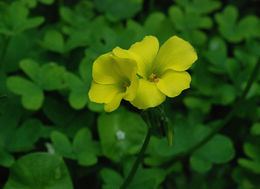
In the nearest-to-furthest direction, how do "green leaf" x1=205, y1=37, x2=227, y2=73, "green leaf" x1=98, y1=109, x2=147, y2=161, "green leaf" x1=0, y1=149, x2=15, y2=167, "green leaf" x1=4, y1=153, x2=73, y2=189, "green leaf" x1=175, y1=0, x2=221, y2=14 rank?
"green leaf" x1=4, y1=153, x2=73, y2=189, "green leaf" x1=0, y1=149, x2=15, y2=167, "green leaf" x1=98, y1=109, x2=147, y2=161, "green leaf" x1=205, y1=37, x2=227, y2=73, "green leaf" x1=175, y1=0, x2=221, y2=14

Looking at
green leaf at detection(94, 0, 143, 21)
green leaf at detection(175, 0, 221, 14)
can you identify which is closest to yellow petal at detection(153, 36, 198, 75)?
green leaf at detection(94, 0, 143, 21)

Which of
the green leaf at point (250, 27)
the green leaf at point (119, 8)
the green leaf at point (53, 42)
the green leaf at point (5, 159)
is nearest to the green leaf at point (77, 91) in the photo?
the green leaf at point (53, 42)

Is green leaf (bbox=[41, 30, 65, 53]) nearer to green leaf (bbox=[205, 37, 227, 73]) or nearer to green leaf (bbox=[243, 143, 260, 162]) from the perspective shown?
green leaf (bbox=[205, 37, 227, 73])

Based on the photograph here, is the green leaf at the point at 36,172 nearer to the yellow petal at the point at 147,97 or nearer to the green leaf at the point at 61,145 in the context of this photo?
the green leaf at the point at 61,145

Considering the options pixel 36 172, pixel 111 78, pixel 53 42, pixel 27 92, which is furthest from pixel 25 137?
pixel 111 78

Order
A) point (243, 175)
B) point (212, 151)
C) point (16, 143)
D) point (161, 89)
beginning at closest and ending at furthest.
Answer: point (161, 89)
point (16, 143)
point (212, 151)
point (243, 175)

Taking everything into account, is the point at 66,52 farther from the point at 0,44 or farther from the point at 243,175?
the point at 243,175

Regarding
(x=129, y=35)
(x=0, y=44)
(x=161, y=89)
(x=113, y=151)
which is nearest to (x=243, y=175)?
(x=113, y=151)
